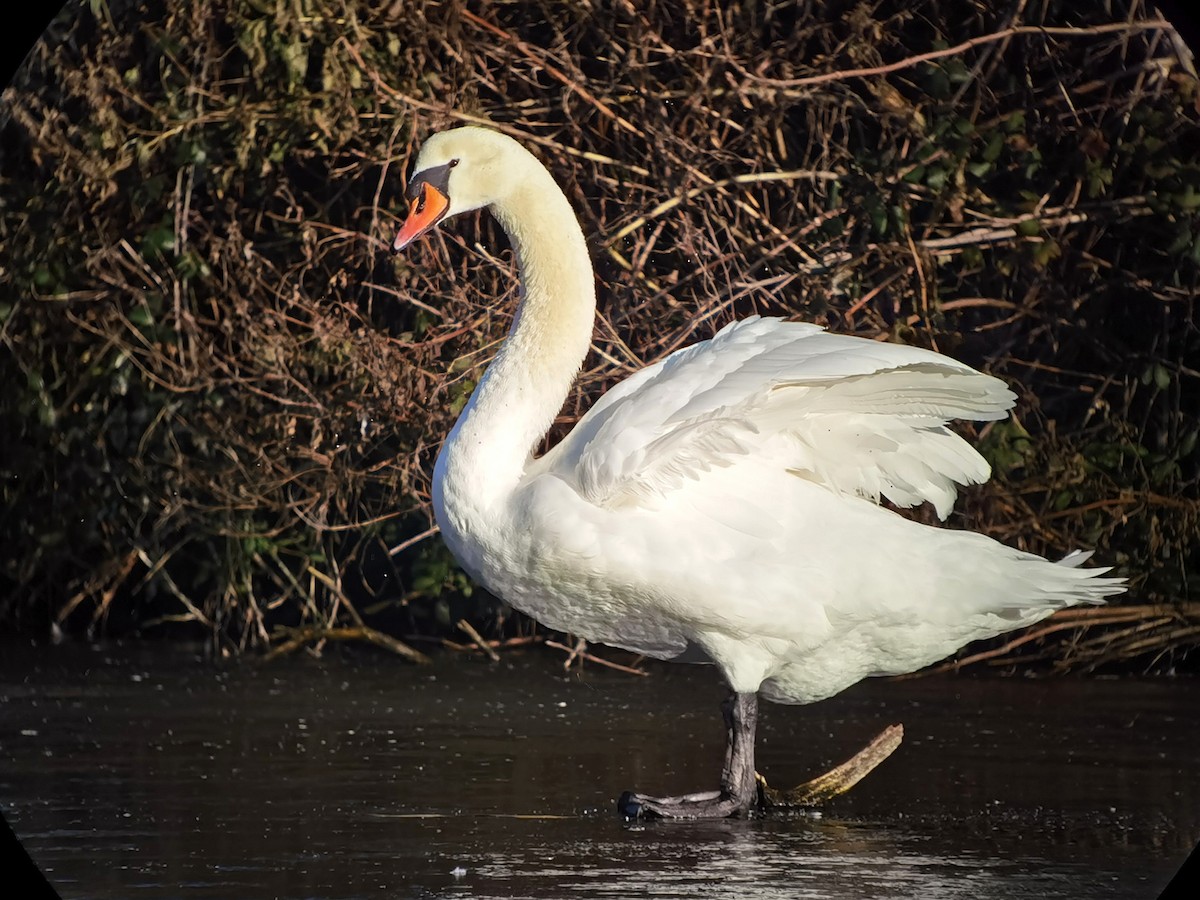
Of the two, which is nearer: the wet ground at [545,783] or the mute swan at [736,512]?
the wet ground at [545,783]

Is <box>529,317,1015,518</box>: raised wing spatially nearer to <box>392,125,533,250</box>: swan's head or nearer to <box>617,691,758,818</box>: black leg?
<box>617,691,758,818</box>: black leg

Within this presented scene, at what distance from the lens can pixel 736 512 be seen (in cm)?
527

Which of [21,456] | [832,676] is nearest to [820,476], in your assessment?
[832,676]

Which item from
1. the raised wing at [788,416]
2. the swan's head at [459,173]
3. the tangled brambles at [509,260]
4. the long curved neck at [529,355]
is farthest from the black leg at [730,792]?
the tangled brambles at [509,260]

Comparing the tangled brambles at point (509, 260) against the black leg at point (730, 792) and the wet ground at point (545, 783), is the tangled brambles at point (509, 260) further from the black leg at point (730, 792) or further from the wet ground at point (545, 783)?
the black leg at point (730, 792)

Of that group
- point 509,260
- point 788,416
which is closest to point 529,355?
point 788,416

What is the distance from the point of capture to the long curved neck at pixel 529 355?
17.3 feet

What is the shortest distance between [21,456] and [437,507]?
454cm

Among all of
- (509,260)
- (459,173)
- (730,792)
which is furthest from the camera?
(509,260)

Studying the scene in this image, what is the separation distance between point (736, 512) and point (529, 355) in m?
0.80

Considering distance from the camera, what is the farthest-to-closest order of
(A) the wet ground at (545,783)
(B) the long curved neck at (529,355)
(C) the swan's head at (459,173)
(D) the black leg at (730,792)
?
(C) the swan's head at (459,173) → (B) the long curved neck at (529,355) → (D) the black leg at (730,792) → (A) the wet ground at (545,783)

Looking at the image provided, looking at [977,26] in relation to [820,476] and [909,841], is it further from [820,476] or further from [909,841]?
[909,841]

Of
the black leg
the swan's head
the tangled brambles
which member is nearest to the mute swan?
the black leg

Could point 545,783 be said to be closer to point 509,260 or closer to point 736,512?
point 736,512
